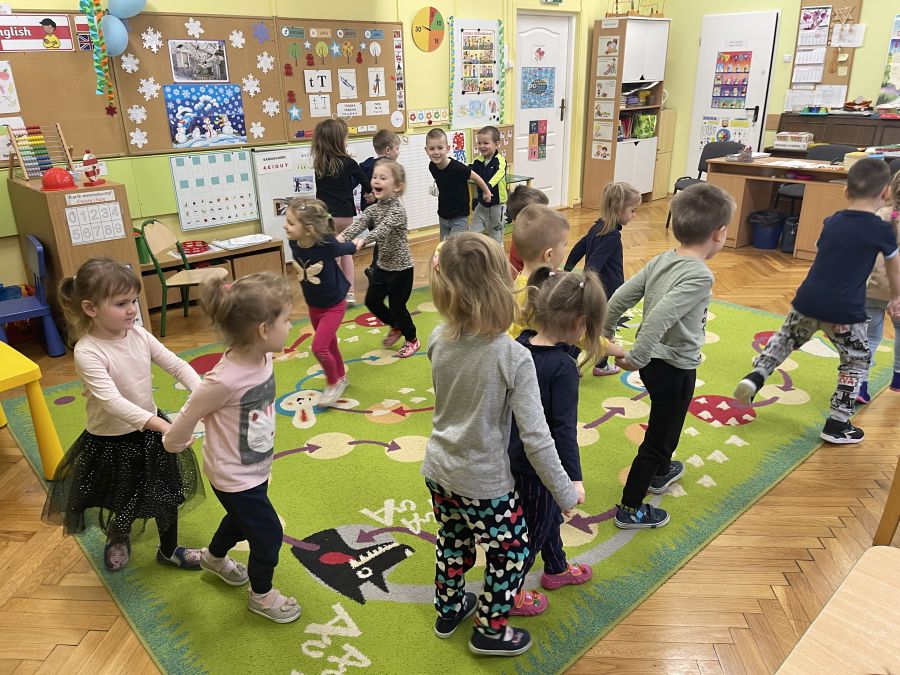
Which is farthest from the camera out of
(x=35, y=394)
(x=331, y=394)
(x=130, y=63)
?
(x=130, y=63)

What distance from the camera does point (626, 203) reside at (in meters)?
3.17

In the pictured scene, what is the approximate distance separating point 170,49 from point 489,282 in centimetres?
450

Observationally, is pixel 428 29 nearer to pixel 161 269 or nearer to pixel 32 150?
pixel 161 269

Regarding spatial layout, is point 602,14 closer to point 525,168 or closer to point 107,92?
point 525,168

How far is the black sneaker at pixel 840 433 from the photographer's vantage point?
125 inches

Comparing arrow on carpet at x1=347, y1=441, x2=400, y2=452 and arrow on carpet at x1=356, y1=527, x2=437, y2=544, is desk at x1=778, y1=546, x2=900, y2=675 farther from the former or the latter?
arrow on carpet at x1=347, y1=441, x2=400, y2=452

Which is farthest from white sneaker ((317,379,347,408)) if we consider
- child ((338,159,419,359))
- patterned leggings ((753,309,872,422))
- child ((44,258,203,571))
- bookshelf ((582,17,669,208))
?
bookshelf ((582,17,669,208))

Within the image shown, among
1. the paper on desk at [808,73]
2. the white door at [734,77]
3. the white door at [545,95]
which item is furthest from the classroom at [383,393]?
the white door at [734,77]

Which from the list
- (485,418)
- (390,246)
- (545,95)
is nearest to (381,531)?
(485,418)

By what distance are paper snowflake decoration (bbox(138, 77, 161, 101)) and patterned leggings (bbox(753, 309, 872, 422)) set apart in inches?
181

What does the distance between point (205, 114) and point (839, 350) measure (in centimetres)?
479

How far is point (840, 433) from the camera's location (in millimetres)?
3188

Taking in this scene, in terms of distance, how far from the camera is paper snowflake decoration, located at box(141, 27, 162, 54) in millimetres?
4840

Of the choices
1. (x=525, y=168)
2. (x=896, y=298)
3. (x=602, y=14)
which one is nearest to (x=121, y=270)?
(x=896, y=298)
